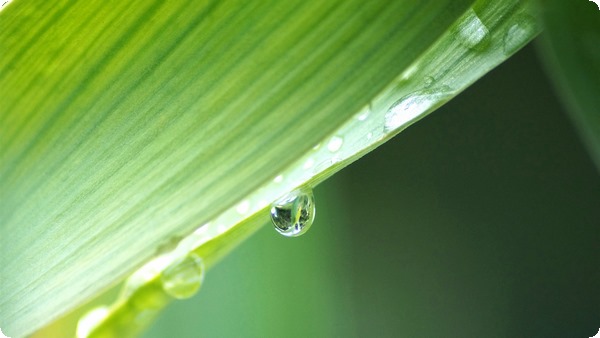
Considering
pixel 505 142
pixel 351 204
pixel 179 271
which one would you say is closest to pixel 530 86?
pixel 505 142

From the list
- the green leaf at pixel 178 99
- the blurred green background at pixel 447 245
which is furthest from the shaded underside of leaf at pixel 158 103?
the blurred green background at pixel 447 245

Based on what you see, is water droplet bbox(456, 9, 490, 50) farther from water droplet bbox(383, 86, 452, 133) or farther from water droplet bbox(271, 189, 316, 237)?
water droplet bbox(271, 189, 316, 237)

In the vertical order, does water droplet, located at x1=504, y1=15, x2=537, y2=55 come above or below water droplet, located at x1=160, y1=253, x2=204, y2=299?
above

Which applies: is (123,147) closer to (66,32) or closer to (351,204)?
(66,32)

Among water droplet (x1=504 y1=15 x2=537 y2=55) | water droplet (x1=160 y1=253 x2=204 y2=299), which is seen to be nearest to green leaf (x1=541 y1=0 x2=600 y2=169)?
water droplet (x1=504 y1=15 x2=537 y2=55)

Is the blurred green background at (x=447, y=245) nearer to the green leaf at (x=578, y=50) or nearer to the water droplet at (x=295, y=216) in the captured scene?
the water droplet at (x=295, y=216)

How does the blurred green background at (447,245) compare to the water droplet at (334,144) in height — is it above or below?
above

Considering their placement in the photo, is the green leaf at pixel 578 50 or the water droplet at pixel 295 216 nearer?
the green leaf at pixel 578 50
